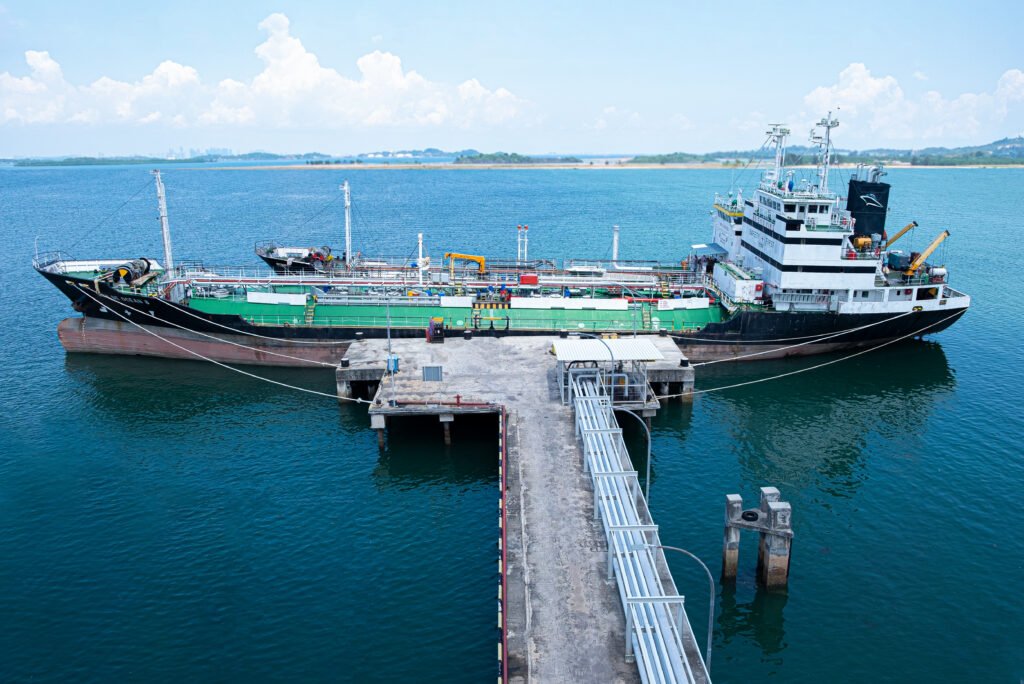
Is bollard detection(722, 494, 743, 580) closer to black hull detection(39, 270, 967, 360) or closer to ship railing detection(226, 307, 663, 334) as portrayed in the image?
ship railing detection(226, 307, 663, 334)

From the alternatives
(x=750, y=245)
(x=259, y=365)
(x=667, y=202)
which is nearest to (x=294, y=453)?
(x=259, y=365)

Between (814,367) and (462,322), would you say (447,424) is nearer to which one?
(462,322)

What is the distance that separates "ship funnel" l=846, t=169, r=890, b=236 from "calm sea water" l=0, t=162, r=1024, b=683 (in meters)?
11.5

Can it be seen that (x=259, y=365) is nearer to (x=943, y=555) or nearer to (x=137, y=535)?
(x=137, y=535)

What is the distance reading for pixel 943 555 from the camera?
Answer: 108 feet

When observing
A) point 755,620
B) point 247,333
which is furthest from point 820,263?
point 247,333

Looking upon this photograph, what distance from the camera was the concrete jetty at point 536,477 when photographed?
23125 millimetres

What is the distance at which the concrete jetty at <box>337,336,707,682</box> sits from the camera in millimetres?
23125

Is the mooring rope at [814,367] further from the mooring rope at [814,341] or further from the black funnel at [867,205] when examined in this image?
the black funnel at [867,205]

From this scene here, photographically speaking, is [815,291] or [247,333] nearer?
[247,333]

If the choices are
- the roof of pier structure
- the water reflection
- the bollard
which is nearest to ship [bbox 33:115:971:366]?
the roof of pier structure

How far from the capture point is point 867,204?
62875mm

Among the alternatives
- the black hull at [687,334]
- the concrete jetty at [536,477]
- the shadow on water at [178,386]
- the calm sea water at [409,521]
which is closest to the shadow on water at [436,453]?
the calm sea water at [409,521]

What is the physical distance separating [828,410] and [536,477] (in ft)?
Answer: 87.4
